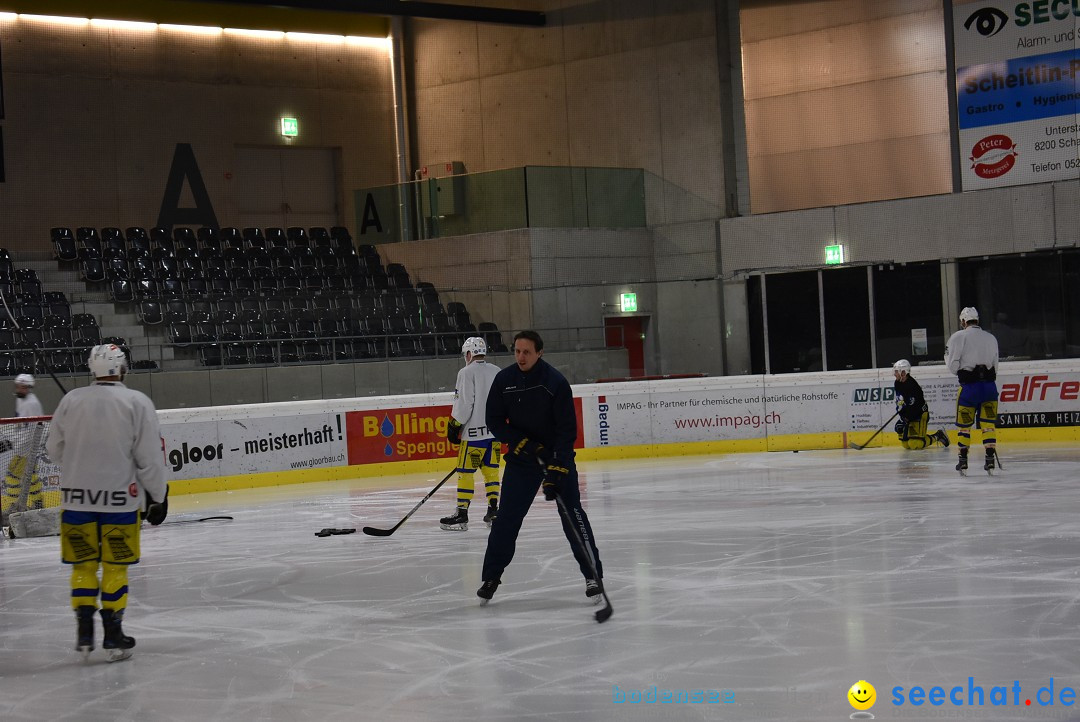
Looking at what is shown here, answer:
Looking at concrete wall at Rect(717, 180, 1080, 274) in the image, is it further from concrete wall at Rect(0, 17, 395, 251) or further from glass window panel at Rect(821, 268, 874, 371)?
concrete wall at Rect(0, 17, 395, 251)

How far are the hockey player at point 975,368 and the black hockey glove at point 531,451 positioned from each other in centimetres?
668

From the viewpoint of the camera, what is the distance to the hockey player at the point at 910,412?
52.6 feet

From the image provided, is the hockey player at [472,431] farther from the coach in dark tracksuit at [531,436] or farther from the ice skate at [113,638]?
the ice skate at [113,638]

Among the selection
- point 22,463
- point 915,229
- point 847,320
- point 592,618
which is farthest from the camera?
point 847,320

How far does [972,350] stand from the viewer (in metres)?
12.4

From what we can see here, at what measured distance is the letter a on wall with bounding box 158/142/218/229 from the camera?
2481cm

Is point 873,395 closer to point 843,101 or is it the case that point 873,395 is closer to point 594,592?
point 843,101

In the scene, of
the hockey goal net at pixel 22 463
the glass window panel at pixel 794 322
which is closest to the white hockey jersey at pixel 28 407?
the hockey goal net at pixel 22 463

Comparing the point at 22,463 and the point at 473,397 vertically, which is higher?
the point at 473,397

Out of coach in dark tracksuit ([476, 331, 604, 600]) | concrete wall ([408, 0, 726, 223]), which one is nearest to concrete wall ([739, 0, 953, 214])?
concrete wall ([408, 0, 726, 223])

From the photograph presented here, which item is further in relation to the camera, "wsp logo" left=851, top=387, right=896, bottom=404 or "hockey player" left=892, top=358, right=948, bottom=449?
"wsp logo" left=851, top=387, right=896, bottom=404

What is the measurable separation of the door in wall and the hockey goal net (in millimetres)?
14499

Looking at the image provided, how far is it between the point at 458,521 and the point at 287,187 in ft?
56.1

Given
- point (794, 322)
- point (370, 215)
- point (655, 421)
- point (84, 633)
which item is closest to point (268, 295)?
point (370, 215)
